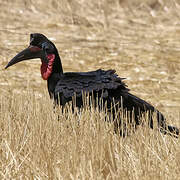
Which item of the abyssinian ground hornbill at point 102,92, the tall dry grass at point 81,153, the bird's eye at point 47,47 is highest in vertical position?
the bird's eye at point 47,47

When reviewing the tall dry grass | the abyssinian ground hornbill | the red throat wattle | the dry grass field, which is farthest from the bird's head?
the tall dry grass

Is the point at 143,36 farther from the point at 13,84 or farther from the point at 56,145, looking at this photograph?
the point at 56,145

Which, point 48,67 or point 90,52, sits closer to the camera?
point 48,67

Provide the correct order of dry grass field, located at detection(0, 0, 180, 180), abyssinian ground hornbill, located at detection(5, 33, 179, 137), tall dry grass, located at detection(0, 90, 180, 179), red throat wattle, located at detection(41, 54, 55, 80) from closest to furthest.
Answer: tall dry grass, located at detection(0, 90, 180, 179) → dry grass field, located at detection(0, 0, 180, 180) → abyssinian ground hornbill, located at detection(5, 33, 179, 137) → red throat wattle, located at detection(41, 54, 55, 80)

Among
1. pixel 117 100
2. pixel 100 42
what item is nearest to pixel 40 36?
pixel 117 100

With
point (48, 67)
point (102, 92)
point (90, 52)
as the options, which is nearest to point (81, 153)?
point (102, 92)

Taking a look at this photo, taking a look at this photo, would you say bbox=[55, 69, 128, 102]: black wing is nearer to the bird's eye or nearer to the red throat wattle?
the red throat wattle

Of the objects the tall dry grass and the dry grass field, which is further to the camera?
the dry grass field

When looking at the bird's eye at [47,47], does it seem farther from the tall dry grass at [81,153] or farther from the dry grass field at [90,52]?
the tall dry grass at [81,153]

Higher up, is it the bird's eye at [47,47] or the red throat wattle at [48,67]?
the bird's eye at [47,47]

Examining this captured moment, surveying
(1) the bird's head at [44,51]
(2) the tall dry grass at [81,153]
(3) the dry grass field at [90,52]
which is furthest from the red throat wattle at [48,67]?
(2) the tall dry grass at [81,153]

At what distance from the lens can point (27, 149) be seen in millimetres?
3746

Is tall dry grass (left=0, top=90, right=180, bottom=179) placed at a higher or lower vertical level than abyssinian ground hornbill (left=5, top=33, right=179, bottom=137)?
lower

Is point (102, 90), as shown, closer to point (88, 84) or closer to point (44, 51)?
point (88, 84)
